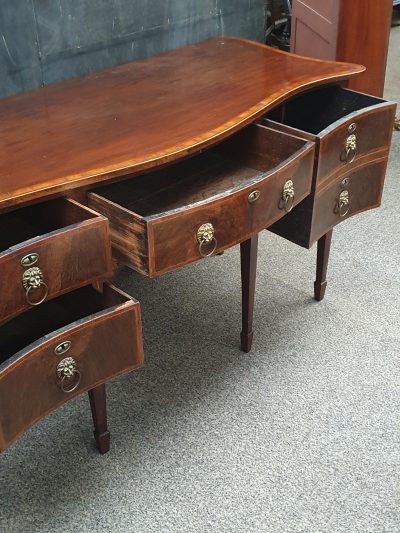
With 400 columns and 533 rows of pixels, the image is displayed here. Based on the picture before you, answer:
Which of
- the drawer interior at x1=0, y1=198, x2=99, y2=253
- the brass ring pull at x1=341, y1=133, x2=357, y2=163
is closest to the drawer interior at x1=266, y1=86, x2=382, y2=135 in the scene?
the brass ring pull at x1=341, y1=133, x2=357, y2=163

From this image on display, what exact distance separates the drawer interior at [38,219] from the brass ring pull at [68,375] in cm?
22

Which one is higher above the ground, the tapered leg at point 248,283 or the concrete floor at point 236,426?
the tapered leg at point 248,283

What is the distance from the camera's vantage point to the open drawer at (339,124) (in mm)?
1381

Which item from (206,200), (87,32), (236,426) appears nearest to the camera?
(206,200)

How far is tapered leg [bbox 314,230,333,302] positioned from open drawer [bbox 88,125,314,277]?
0.97 ft

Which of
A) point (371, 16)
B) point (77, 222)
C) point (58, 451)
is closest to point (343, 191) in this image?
point (77, 222)

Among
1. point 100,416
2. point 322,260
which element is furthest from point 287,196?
point 100,416

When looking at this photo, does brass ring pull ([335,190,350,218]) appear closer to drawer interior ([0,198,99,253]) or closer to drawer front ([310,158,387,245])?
drawer front ([310,158,387,245])

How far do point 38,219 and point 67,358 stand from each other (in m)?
0.28

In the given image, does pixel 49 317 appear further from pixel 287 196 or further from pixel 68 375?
pixel 287 196

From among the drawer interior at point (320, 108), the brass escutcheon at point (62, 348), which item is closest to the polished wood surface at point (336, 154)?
the drawer interior at point (320, 108)

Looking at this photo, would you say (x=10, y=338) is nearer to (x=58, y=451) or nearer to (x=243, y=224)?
(x=58, y=451)

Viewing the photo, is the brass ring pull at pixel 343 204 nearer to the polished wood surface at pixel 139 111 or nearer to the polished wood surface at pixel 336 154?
the polished wood surface at pixel 336 154

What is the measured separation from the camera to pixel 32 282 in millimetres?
1021
